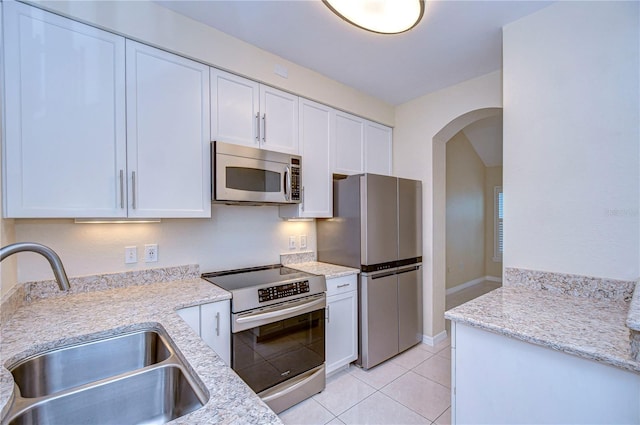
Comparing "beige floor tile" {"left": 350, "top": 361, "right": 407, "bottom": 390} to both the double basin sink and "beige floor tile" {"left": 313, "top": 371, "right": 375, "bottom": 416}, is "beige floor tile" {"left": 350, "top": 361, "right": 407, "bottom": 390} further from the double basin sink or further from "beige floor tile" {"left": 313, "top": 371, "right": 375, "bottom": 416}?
the double basin sink

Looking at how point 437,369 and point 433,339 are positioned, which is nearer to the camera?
point 437,369

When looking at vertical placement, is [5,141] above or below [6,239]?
above

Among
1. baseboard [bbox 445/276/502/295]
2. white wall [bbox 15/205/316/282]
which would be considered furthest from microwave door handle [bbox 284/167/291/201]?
baseboard [bbox 445/276/502/295]

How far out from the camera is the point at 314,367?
6.98ft

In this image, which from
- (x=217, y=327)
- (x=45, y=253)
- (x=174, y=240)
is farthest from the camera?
(x=174, y=240)

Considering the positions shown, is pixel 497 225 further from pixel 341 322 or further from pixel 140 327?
pixel 140 327

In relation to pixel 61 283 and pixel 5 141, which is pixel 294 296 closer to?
pixel 61 283

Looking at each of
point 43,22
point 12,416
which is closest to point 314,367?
point 12,416

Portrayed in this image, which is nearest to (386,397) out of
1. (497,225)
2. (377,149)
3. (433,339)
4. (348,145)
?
(433,339)

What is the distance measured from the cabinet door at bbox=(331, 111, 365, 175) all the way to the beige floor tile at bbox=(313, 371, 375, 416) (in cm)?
183

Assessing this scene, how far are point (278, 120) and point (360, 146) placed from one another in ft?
3.34

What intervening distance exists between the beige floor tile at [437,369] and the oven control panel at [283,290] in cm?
135

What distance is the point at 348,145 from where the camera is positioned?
290 cm

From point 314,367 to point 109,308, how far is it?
140 centimetres
